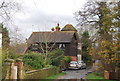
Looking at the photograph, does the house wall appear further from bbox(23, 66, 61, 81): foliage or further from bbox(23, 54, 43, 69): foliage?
bbox(23, 54, 43, 69): foliage

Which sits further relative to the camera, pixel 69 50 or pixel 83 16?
pixel 69 50

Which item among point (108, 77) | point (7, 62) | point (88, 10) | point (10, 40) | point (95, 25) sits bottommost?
point (108, 77)

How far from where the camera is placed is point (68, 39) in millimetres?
38906

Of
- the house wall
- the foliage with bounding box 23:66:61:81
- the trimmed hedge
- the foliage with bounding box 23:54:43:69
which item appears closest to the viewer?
the trimmed hedge

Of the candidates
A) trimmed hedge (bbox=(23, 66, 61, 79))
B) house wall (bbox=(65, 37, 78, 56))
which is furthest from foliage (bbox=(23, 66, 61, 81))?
house wall (bbox=(65, 37, 78, 56))

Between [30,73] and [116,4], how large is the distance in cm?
804

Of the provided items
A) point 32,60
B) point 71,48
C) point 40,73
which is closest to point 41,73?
point 40,73

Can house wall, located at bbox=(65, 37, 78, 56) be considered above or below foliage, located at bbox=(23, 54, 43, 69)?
above

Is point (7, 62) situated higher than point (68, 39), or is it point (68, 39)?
point (68, 39)

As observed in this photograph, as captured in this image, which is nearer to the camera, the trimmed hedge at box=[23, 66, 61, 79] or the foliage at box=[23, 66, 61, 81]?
the trimmed hedge at box=[23, 66, 61, 79]

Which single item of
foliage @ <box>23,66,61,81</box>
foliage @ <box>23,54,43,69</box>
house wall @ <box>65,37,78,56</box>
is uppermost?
house wall @ <box>65,37,78,56</box>

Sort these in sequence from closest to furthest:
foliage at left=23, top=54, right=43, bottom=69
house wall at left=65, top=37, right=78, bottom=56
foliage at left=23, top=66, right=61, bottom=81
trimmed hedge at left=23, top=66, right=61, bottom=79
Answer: trimmed hedge at left=23, top=66, right=61, bottom=79
foliage at left=23, top=66, right=61, bottom=81
foliage at left=23, top=54, right=43, bottom=69
house wall at left=65, top=37, right=78, bottom=56

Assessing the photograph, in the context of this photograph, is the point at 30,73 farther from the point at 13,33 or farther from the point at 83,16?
the point at 83,16

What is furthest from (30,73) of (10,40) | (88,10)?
(88,10)
